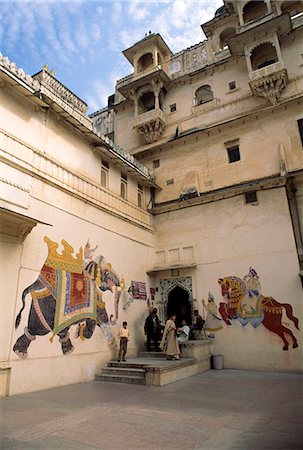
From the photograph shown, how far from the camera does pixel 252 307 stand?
39.0 feet

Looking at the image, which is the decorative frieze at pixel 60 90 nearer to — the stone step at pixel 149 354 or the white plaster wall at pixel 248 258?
the white plaster wall at pixel 248 258

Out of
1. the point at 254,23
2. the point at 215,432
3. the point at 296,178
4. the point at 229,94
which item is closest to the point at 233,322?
the point at 296,178

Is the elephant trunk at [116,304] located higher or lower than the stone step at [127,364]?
higher

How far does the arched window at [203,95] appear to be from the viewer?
55.4 ft

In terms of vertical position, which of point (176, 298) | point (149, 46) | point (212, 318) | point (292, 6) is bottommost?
point (212, 318)

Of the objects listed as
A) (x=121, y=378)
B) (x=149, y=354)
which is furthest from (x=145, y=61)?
(x=121, y=378)

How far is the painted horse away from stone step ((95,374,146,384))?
4738 millimetres

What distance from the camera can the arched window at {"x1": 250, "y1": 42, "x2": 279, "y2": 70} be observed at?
14930 mm

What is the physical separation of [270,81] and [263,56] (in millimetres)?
2148

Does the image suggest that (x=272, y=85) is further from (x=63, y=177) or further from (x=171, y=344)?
(x=171, y=344)

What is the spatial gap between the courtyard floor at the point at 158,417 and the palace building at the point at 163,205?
183cm

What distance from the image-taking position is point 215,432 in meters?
4.69

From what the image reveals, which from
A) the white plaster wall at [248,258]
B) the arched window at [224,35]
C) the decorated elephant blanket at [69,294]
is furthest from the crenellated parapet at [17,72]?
the arched window at [224,35]

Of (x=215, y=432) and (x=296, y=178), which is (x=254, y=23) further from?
(x=215, y=432)
